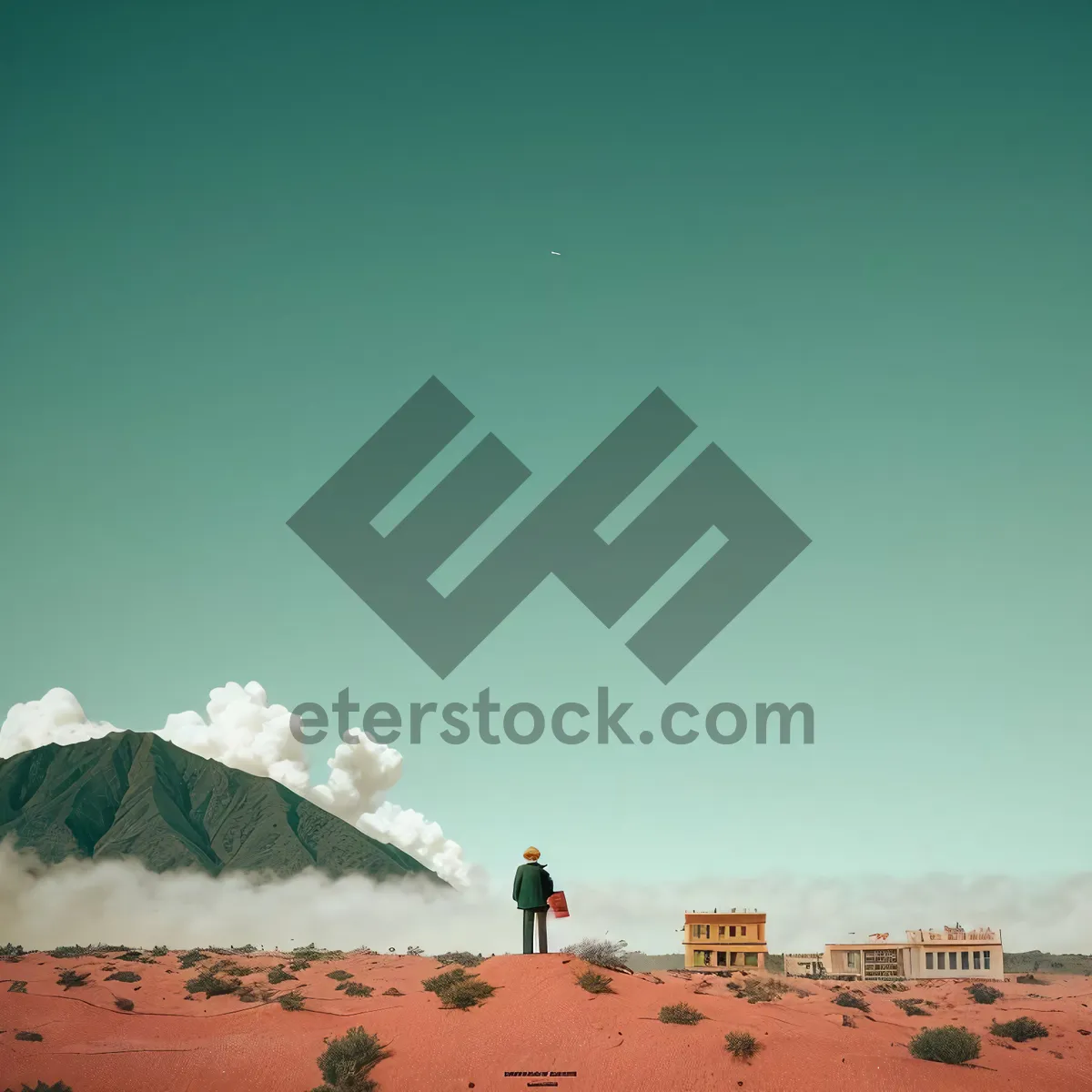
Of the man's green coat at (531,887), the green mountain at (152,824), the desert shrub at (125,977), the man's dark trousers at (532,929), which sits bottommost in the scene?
the desert shrub at (125,977)

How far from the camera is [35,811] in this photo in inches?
6796

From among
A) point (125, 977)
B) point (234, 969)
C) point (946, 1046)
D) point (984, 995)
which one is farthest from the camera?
point (984, 995)

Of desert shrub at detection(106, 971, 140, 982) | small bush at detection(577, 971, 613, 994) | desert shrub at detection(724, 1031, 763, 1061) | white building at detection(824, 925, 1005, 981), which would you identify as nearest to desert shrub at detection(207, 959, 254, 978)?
desert shrub at detection(106, 971, 140, 982)

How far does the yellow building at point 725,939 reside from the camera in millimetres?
65625

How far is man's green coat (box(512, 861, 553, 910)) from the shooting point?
2562 cm

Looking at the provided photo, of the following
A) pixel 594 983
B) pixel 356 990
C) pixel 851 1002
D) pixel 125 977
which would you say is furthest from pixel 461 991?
pixel 851 1002

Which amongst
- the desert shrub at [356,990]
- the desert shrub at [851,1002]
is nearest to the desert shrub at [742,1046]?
the desert shrub at [356,990]

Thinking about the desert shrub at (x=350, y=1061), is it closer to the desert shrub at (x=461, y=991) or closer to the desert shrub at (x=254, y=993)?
Answer: the desert shrub at (x=461, y=991)

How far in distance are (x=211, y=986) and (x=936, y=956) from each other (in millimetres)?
46469

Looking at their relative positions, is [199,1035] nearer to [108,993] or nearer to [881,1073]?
[108,993]

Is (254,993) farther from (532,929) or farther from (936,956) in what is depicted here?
(936,956)

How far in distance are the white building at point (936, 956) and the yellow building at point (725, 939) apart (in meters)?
5.63

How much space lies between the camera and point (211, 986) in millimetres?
29203

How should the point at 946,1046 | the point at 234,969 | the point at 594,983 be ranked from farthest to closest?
the point at 234,969 < the point at 594,983 < the point at 946,1046
